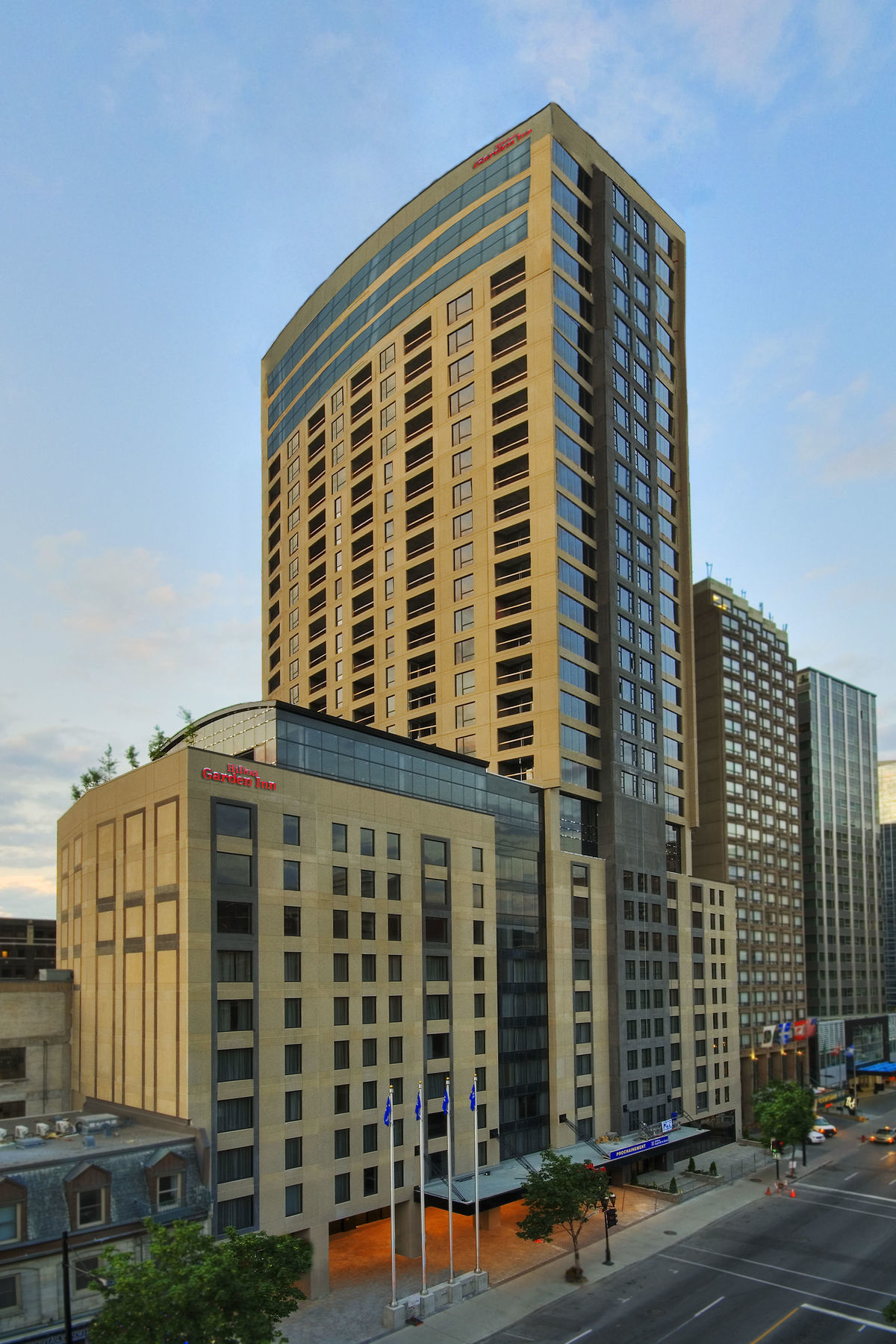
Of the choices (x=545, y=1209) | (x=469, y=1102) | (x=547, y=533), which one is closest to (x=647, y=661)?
(x=547, y=533)

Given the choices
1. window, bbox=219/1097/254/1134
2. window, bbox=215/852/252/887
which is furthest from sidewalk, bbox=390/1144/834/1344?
window, bbox=215/852/252/887

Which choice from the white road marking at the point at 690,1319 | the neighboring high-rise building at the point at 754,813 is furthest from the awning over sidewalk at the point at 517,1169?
the neighboring high-rise building at the point at 754,813

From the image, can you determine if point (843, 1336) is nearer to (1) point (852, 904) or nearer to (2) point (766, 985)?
(2) point (766, 985)

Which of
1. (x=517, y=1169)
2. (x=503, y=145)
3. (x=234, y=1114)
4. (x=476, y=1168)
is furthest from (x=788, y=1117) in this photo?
(x=503, y=145)

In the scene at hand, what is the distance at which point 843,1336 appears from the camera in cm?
5175

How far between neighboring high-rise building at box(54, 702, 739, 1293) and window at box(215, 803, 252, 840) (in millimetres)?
154

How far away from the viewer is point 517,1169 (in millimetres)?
69312

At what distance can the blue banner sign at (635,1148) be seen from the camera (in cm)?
7569

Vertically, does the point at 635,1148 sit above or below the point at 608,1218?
below

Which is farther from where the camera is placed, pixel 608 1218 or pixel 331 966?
pixel 608 1218

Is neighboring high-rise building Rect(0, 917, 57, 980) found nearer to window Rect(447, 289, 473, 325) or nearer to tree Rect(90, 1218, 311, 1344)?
window Rect(447, 289, 473, 325)

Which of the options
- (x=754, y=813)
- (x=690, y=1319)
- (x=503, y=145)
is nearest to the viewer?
(x=690, y=1319)

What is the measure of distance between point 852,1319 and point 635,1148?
79.7ft

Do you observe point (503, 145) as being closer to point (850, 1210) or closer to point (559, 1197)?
point (559, 1197)
